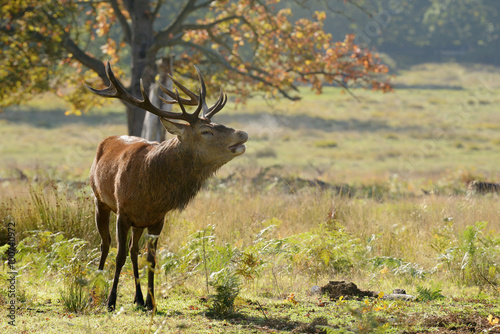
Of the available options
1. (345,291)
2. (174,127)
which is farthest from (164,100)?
(345,291)

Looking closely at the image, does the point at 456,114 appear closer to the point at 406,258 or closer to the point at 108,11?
the point at 108,11

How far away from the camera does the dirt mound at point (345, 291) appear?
585 centimetres

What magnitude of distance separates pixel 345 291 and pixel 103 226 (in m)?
2.49

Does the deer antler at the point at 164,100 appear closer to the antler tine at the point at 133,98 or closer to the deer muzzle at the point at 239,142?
the antler tine at the point at 133,98

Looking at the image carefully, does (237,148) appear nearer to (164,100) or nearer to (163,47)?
(164,100)

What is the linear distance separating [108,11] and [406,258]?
1083 cm

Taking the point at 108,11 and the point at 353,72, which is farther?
the point at 108,11

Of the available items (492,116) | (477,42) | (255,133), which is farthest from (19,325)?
(477,42)

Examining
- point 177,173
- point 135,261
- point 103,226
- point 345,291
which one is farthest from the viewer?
point 103,226

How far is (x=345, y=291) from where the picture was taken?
586 centimetres

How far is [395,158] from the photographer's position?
2638cm

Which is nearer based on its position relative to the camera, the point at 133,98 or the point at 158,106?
the point at 133,98

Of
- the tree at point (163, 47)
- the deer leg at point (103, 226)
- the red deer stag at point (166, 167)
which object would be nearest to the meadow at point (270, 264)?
the deer leg at point (103, 226)

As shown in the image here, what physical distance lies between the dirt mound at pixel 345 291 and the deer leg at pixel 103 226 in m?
2.20
